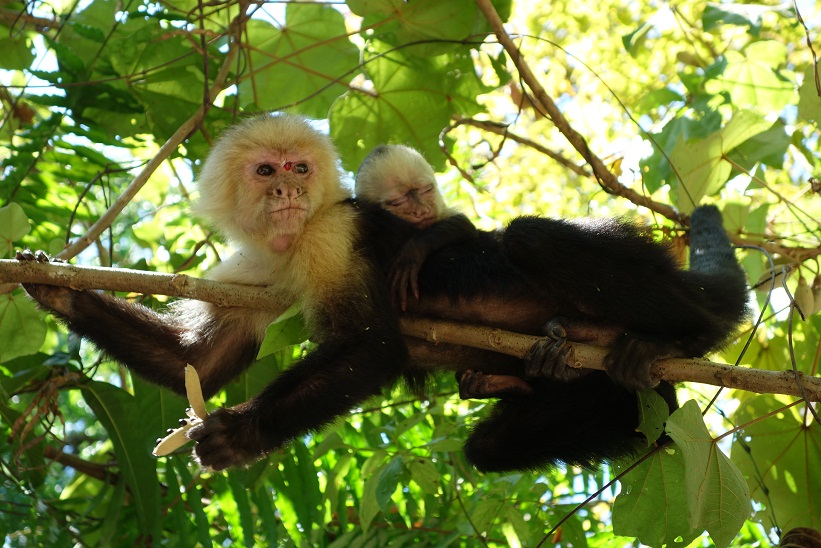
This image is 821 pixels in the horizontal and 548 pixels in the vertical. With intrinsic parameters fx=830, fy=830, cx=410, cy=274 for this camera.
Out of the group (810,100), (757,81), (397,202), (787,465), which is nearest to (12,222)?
(397,202)

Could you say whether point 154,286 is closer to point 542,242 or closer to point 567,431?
point 542,242

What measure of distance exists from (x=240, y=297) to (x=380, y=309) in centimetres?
57

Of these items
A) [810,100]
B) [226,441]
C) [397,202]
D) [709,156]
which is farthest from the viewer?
[397,202]

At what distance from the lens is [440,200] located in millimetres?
4523

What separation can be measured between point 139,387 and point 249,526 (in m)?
0.89

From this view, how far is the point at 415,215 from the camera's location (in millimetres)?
4340

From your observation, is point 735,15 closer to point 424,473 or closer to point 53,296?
point 424,473

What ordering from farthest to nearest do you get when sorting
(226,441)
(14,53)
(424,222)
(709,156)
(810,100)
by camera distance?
(14,53), (424,222), (709,156), (810,100), (226,441)

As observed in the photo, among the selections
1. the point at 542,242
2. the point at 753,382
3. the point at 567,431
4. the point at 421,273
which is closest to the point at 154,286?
the point at 421,273

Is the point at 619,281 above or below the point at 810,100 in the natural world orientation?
below

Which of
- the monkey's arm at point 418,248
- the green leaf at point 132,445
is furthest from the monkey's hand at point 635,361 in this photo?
the green leaf at point 132,445

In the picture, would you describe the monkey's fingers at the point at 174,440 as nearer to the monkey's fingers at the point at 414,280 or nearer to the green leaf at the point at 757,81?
the monkey's fingers at the point at 414,280

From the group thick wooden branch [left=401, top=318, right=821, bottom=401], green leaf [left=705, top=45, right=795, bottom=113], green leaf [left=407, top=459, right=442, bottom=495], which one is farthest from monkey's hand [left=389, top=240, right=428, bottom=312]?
green leaf [left=705, top=45, right=795, bottom=113]

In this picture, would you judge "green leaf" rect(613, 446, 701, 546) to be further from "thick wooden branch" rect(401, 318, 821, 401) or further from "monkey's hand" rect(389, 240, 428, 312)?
Result: "monkey's hand" rect(389, 240, 428, 312)
